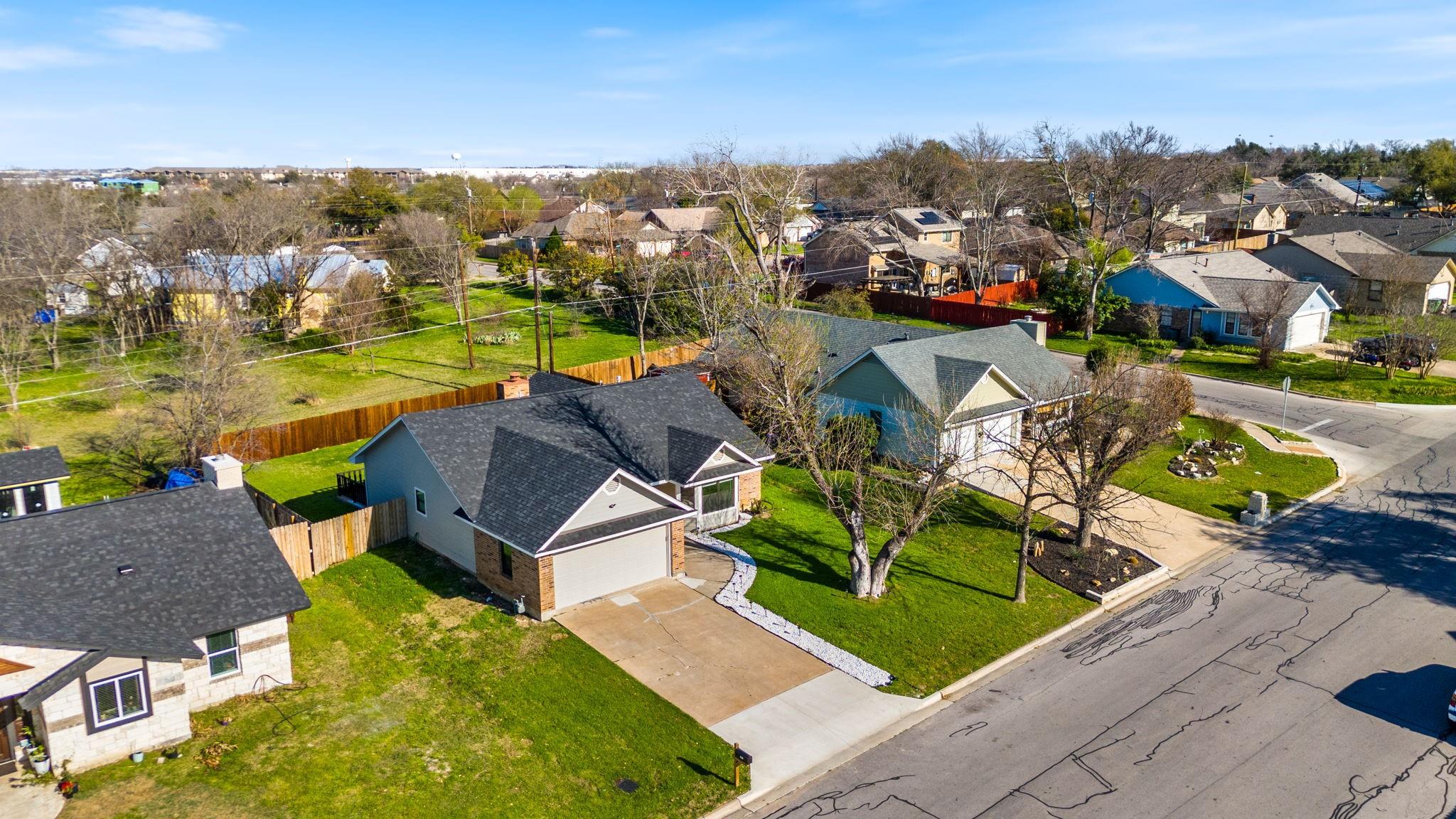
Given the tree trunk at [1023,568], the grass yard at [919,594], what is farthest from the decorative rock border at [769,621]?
the tree trunk at [1023,568]

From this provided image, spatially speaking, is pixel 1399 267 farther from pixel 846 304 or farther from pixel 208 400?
pixel 208 400

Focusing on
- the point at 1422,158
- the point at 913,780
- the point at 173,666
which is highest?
the point at 1422,158

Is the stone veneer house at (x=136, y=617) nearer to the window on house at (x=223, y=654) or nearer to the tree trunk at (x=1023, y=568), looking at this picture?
the window on house at (x=223, y=654)

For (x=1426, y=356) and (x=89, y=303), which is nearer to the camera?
(x=1426, y=356)

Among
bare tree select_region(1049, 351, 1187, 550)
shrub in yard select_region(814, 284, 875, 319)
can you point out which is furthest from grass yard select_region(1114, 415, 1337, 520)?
shrub in yard select_region(814, 284, 875, 319)

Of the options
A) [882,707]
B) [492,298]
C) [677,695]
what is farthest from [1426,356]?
[492,298]

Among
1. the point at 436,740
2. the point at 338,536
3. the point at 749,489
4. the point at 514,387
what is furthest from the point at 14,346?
the point at 436,740

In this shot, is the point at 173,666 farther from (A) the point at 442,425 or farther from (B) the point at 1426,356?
(B) the point at 1426,356
